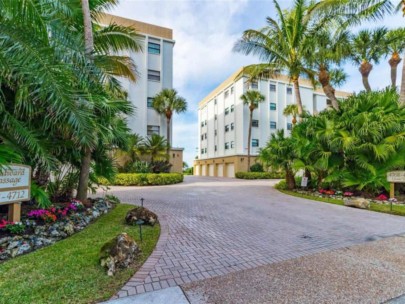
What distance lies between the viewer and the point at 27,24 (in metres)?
4.57

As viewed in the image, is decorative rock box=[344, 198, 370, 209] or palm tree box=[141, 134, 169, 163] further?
palm tree box=[141, 134, 169, 163]

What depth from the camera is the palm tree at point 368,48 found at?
1540 centimetres

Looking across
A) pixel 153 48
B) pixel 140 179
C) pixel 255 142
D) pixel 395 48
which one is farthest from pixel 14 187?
pixel 255 142

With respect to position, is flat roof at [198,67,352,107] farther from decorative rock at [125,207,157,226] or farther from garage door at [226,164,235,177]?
decorative rock at [125,207,157,226]

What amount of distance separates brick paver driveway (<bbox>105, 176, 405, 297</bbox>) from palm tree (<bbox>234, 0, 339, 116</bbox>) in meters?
8.56

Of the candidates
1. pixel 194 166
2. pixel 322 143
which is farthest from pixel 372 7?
pixel 194 166

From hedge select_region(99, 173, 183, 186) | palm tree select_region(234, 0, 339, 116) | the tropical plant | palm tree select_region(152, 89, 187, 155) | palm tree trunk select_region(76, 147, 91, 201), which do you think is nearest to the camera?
palm tree trunk select_region(76, 147, 91, 201)

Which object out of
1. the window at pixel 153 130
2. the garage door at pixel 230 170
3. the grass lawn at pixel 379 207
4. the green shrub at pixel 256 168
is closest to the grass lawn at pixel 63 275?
the grass lawn at pixel 379 207

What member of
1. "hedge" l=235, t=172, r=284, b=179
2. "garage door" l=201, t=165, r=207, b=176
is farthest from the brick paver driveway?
"garage door" l=201, t=165, r=207, b=176

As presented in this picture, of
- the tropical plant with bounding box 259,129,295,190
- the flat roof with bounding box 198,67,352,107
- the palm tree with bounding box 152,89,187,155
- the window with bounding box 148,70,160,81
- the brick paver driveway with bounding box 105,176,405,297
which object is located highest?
the flat roof with bounding box 198,67,352,107

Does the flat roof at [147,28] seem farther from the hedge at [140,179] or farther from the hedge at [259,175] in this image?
the hedge at [259,175]

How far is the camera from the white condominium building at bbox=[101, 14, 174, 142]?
21.6 metres

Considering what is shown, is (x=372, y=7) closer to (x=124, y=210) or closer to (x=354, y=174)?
(x=354, y=174)

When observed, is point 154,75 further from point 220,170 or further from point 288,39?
point 220,170
